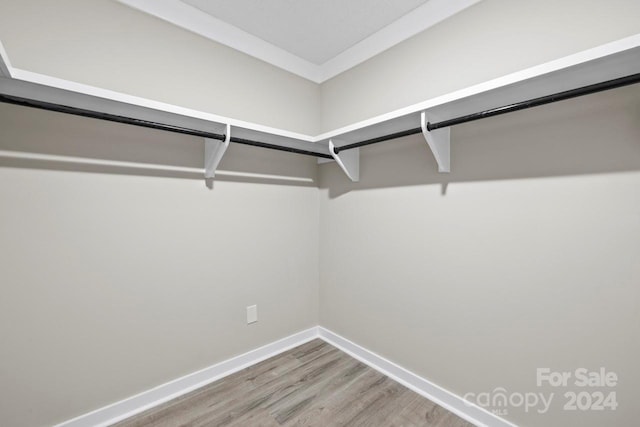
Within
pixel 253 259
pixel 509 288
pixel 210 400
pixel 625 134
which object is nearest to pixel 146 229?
pixel 253 259

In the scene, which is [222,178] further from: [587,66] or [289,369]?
[587,66]

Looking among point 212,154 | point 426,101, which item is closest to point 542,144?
point 426,101

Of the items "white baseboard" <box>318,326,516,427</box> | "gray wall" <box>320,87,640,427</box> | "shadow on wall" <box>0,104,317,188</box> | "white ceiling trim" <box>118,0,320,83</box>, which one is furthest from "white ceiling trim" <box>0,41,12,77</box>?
"white baseboard" <box>318,326,516,427</box>

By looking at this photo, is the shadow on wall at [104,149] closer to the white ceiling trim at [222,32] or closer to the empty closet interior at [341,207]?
the empty closet interior at [341,207]

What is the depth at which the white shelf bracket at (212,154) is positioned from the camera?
1.62m

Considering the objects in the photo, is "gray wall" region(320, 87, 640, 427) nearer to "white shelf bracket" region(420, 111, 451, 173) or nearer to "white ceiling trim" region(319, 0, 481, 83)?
"white shelf bracket" region(420, 111, 451, 173)

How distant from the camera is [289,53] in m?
2.12

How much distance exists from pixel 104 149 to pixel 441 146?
1783 mm

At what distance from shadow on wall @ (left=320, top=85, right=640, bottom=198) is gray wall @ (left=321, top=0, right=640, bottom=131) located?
243 millimetres

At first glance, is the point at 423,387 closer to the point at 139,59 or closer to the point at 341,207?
the point at 341,207

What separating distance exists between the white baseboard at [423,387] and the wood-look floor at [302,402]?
40mm

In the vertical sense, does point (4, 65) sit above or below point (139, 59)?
below

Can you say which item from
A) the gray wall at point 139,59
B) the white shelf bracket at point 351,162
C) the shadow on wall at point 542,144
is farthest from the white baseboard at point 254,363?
the gray wall at point 139,59

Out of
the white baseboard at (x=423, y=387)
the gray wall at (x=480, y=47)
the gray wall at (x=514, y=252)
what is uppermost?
the gray wall at (x=480, y=47)
